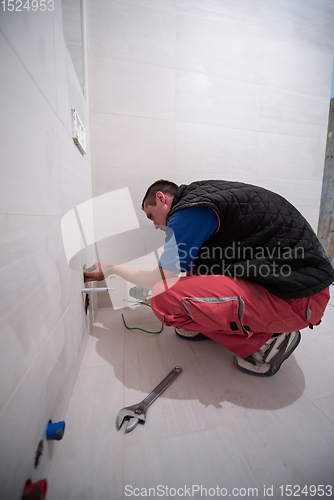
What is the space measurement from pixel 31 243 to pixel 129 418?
63cm

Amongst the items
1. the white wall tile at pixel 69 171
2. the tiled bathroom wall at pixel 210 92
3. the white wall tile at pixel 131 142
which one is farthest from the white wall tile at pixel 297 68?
the white wall tile at pixel 69 171

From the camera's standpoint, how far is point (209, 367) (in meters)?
0.90

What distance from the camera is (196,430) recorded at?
2.12ft

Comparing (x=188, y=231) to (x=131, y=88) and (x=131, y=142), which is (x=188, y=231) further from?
(x=131, y=88)

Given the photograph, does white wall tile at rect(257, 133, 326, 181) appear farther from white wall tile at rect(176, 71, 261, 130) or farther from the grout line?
the grout line

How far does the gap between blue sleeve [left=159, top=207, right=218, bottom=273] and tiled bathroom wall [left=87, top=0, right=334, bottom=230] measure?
2.03 feet

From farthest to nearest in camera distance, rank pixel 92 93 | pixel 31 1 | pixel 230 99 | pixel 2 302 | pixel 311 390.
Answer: pixel 230 99 < pixel 92 93 < pixel 311 390 < pixel 31 1 < pixel 2 302

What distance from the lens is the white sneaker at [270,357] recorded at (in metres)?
0.84

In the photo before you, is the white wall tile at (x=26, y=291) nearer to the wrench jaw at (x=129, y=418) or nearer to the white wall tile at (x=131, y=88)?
the wrench jaw at (x=129, y=418)

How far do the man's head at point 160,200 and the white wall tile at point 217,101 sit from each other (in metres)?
0.62

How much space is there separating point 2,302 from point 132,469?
0.57m

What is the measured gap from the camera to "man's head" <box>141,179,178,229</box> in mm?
1032

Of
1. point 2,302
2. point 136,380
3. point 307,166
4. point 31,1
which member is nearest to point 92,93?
point 31,1

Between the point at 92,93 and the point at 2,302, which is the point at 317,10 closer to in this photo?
the point at 92,93
